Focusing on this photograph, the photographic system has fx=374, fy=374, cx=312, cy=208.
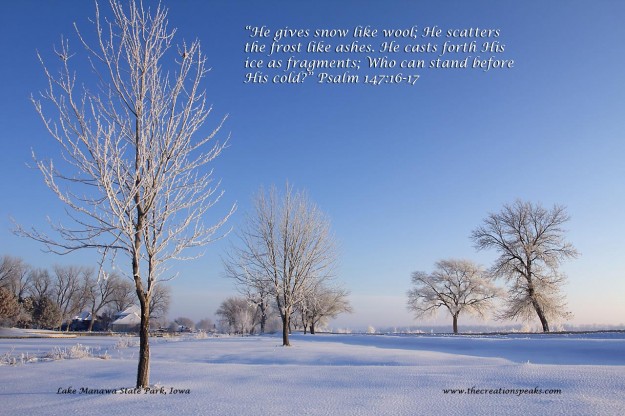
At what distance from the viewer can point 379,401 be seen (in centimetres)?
448

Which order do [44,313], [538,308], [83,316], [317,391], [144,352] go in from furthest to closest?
[83,316] < [44,313] < [538,308] < [144,352] < [317,391]

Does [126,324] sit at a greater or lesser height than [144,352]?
lesser

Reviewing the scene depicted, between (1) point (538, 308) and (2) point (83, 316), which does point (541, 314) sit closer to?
(1) point (538, 308)

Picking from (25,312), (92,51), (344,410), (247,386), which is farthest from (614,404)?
(25,312)

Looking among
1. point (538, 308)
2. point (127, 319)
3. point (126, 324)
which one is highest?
point (538, 308)

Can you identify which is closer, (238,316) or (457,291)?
(457,291)

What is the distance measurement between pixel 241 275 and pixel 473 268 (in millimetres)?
33858

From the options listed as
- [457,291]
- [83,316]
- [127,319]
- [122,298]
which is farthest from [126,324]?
[457,291]

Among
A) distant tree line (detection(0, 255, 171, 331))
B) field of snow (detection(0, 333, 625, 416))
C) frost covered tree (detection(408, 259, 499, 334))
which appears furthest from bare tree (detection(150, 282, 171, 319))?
field of snow (detection(0, 333, 625, 416))

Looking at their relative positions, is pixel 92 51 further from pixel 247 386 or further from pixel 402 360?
pixel 402 360

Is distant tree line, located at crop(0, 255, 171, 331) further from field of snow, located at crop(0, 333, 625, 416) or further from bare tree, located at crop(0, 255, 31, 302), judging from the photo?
field of snow, located at crop(0, 333, 625, 416)

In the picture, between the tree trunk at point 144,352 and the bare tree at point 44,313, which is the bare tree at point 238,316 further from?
the tree trunk at point 144,352

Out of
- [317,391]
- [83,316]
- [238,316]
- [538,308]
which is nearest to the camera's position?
[317,391]

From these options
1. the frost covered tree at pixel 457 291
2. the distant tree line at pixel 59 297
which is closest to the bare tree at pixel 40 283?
the distant tree line at pixel 59 297
